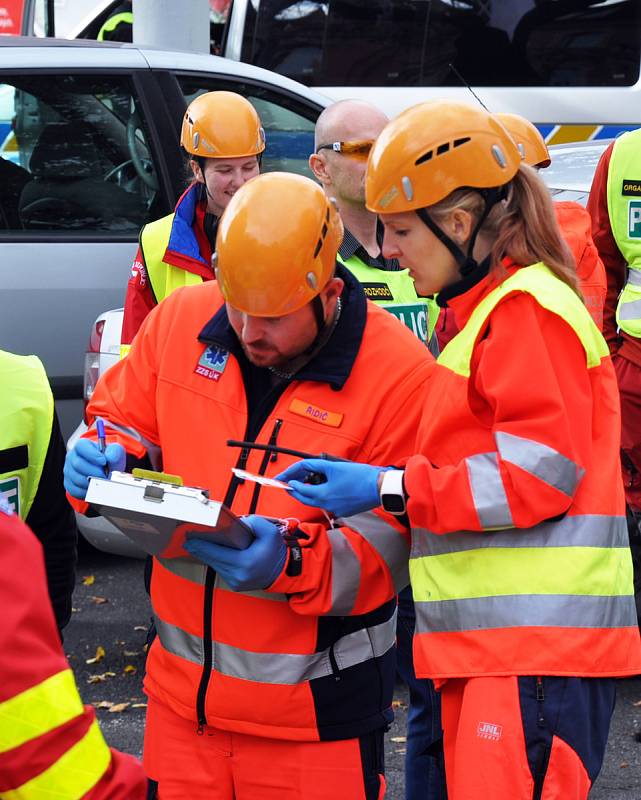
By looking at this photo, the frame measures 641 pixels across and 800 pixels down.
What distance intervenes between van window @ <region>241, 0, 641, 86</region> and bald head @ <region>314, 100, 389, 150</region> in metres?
5.95

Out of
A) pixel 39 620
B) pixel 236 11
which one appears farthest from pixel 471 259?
pixel 236 11

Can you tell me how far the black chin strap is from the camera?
2.41 meters

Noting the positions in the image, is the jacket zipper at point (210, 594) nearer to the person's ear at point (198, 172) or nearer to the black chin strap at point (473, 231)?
the black chin strap at point (473, 231)

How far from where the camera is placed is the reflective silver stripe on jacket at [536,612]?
2.32m

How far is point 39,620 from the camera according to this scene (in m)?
1.67

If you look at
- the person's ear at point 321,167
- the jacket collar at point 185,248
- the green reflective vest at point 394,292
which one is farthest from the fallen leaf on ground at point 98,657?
the person's ear at point 321,167

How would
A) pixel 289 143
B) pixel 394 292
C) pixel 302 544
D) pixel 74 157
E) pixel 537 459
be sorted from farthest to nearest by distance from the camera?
pixel 289 143
pixel 74 157
pixel 394 292
pixel 302 544
pixel 537 459

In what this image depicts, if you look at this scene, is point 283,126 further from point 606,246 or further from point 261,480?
point 261,480

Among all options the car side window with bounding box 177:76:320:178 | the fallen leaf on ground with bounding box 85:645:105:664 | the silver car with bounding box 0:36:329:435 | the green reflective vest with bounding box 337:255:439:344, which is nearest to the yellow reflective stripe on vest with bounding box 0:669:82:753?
the green reflective vest with bounding box 337:255:439:344

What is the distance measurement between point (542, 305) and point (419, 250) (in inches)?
11.0

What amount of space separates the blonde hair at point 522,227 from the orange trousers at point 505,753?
2.47ft

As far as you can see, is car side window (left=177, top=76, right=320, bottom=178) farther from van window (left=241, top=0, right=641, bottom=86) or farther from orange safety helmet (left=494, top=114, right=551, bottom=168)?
van window (left=241, top=0, right=641, bottom=86)

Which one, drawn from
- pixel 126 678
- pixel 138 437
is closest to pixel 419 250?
pixel 138 437

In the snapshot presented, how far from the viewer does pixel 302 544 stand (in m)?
2.54
